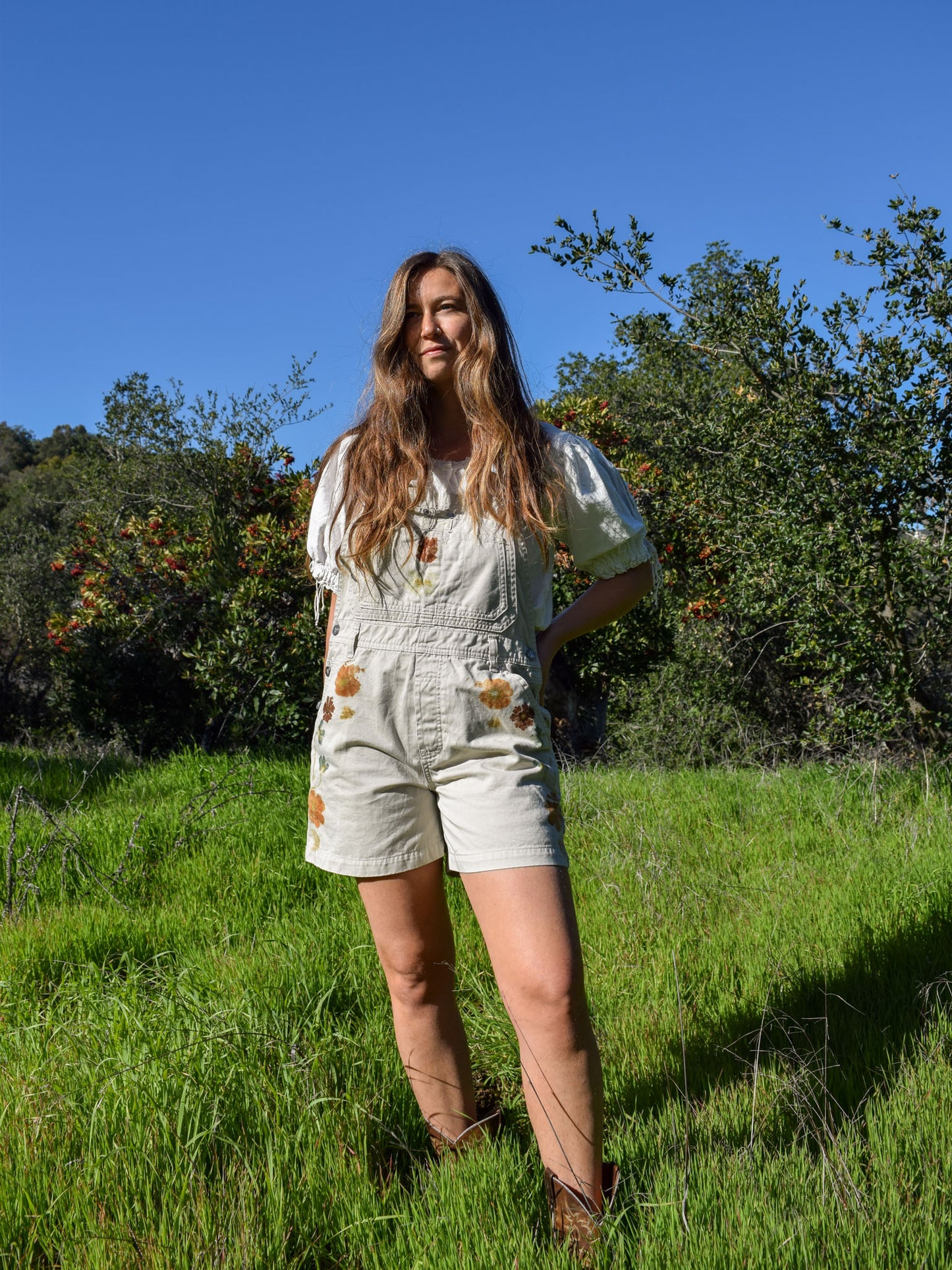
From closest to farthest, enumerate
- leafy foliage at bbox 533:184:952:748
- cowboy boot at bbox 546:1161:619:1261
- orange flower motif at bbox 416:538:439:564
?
cowboy boot at bbox 546:1161:619:1261 < orange flower motif at bbox 416:538:439:564 < leafy foliage at bbox 533:184:952:748

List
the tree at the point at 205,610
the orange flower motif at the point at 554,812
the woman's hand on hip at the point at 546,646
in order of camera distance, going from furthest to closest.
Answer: the tree at the point at 205,610, the woman's hand on hip at the point at 546,646, the orange flower motif at the point at 554,812

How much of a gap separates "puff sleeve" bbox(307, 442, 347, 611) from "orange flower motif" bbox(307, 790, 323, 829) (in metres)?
0.46

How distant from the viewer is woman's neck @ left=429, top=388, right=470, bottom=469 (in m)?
2.18

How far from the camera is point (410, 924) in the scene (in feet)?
6.64

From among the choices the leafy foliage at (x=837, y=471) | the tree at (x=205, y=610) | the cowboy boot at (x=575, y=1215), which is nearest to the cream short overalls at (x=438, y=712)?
the cowboy boot at (x=575, y=1215)

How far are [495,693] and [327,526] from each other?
0.60 m

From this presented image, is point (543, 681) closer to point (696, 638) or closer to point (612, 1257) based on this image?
point (612, 1257)

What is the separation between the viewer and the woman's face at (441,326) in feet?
7.17

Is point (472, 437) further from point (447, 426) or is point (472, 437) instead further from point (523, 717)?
point (523, 717)

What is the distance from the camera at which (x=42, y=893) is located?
3803 millimetres

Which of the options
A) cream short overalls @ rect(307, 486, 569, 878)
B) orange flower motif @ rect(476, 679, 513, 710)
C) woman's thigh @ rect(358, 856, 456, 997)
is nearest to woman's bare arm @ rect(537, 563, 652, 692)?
cream short overalls @ rect(307, 486, 569, 878)

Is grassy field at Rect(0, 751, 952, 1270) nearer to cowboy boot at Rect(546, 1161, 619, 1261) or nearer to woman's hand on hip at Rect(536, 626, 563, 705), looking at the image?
cowboy boot at Rect(546, 1161, 619, 1261)

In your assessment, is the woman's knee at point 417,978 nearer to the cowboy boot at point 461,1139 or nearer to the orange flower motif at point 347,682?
the cowboy boot at point 461,1139

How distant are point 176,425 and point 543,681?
30.5 feet
